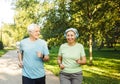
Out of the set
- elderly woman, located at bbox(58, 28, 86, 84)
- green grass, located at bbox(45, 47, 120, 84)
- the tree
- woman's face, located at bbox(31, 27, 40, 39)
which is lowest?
green grass, located at bbox(45, 47, 120, 84)

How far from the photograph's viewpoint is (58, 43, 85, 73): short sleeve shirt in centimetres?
628

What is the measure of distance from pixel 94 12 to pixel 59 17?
2781mm

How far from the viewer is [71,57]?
6293 millimetres

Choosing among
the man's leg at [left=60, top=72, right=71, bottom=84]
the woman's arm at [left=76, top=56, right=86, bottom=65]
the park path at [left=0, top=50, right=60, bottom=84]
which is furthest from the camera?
the park path at [left=0, top=50, right=60, bottom=84]

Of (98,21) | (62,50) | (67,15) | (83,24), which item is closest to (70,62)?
(62,50)

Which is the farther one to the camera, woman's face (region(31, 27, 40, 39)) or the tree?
the tree

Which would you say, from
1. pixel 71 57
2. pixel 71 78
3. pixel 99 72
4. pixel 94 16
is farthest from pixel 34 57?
pixel 94 16

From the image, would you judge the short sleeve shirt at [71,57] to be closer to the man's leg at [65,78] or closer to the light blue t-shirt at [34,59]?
the man's leg at [65,78]

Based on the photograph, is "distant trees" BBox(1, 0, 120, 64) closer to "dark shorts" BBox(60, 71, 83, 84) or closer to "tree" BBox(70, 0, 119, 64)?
"tree" BBox(70, 0, 119, 64)

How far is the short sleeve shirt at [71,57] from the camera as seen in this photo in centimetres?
628

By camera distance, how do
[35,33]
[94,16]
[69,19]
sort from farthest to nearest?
[69,19], [94,16], [35,33]

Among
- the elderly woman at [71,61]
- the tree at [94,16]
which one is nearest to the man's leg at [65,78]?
the elderly woman at [71,61]

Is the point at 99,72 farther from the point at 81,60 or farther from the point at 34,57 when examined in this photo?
the point at 34,57

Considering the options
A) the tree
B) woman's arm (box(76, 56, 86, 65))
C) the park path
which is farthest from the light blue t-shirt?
the tree
